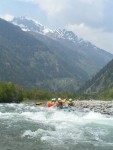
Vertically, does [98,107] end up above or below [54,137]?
above

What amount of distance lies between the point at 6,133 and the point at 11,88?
108 m

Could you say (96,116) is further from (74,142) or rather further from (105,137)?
(74,142)

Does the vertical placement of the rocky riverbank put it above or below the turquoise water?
above

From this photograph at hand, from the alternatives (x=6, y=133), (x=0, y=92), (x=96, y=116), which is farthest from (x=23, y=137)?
(x=0, y=92)

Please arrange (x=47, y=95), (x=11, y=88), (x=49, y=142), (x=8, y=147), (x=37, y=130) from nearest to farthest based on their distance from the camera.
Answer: (x=8, y=147) → (x=49, y=142) → (x=37, y=130) → (x=11, y=88) → (x=47, y=95)

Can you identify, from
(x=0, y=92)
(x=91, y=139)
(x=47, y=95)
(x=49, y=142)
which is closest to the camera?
(x=49, y=142)

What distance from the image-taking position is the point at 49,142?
32.0 metres

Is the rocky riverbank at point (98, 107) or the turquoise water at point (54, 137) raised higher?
the rocky riverbank at point (98, 107)

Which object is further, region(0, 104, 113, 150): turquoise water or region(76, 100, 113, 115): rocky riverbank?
region(76, 100, 113, 115): rocky riverbank

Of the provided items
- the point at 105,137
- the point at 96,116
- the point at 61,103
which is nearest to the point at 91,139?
the point at 105,137

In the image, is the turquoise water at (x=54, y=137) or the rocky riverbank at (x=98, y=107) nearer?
the turquoise water at (x=54, y=137)

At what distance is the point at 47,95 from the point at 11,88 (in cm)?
4480

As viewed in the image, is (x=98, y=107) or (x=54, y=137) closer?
(x=54, y=137)

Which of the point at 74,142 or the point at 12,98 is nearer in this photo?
the point at 74,142
